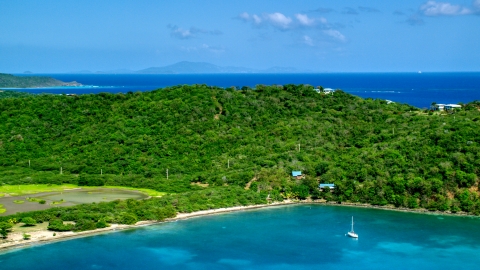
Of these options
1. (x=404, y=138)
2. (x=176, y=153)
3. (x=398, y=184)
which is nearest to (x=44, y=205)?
(x=176, y=153)

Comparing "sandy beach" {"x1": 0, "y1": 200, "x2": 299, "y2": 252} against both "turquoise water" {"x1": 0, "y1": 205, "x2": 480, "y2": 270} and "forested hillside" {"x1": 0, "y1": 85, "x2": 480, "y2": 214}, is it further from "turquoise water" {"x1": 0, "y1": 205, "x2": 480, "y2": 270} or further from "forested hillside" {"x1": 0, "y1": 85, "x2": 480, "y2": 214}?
"forested hillside" {"x1": 0, "y1": 85, "x2": 480, "y2": 214}

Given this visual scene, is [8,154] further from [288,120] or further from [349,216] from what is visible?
[349,216]

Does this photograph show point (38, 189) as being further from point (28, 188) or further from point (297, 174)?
point (297, 174)

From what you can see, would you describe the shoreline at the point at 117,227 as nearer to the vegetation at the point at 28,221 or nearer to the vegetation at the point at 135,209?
the vegetation at the point at 135,209

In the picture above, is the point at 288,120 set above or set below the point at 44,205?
above

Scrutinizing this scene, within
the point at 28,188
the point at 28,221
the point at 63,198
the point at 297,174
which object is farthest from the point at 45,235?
the point at 297,174
